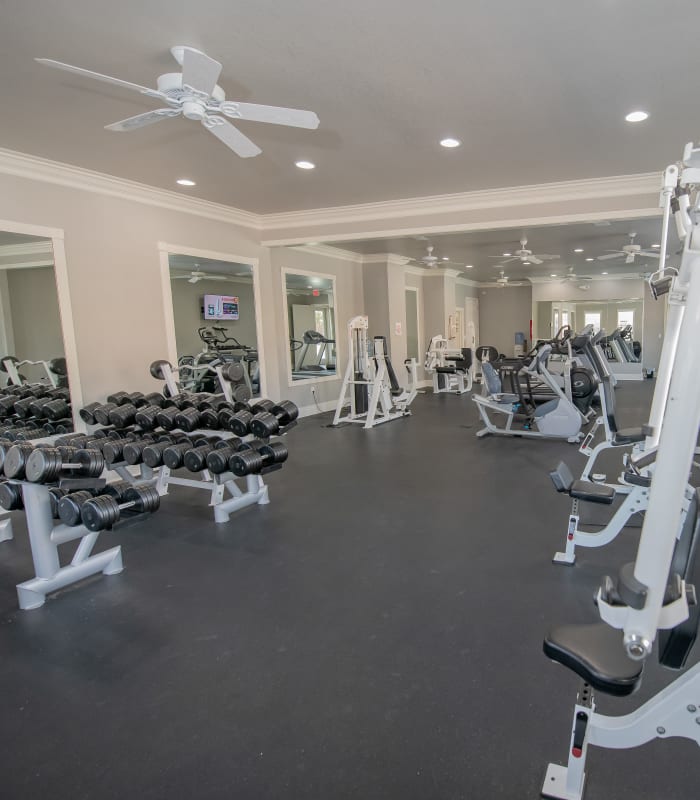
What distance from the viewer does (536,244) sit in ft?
24.8

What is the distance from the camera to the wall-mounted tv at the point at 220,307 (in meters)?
6.02

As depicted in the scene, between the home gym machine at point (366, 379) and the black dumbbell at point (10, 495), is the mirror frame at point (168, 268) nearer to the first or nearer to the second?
the home gym machine at point (366, 379)

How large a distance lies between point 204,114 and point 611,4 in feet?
5.75

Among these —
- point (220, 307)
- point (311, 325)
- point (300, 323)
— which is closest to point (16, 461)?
point (220, 307)

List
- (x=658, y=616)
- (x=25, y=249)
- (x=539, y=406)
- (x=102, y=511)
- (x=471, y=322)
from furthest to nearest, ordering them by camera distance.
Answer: (x=471, y=322) → (x=539, y=406) → (x=25, y=249) → (x=102, y=511) → (x=658, y=616)

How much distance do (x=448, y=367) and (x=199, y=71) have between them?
7.54m

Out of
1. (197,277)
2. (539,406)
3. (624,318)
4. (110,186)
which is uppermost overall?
(110,186)

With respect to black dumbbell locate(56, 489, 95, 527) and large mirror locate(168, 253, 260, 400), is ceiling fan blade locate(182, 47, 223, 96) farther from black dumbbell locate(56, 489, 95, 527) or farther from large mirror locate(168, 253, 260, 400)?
large mirror locate(168, 253, 260, 400)

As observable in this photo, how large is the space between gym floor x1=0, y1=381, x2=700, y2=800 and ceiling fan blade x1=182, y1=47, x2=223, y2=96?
2202mm

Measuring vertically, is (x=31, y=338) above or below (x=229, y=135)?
below

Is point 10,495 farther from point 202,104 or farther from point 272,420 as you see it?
point 202,104

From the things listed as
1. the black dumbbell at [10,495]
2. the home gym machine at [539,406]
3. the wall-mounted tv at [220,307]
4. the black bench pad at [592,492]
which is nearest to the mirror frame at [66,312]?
the black dumbbell at [10,495]

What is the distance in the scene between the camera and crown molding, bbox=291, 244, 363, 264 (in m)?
6.82

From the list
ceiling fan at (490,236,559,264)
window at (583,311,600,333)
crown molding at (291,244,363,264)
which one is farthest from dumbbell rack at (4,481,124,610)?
window at (583,311,600,333)
